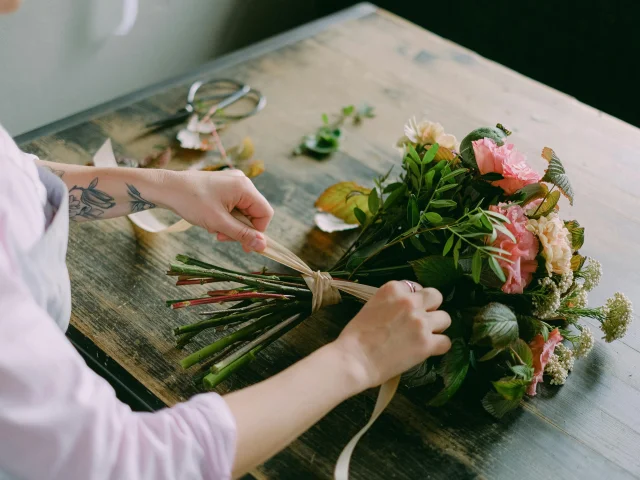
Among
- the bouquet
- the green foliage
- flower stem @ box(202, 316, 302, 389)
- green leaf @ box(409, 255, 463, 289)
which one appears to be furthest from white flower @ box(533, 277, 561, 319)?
the green foliage

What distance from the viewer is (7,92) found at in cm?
168

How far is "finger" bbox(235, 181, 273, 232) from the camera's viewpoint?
92cm

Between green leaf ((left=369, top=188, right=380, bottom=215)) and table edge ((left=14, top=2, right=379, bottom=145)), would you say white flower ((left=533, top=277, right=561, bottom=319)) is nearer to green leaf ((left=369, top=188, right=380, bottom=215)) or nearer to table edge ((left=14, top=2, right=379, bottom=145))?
green leaf ((left=369, top=188, right=380, bottom=215))

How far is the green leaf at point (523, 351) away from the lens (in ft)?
2.64

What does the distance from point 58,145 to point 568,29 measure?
176 cm

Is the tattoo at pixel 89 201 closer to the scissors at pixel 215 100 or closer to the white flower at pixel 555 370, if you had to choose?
the scissors at pixel 215 100

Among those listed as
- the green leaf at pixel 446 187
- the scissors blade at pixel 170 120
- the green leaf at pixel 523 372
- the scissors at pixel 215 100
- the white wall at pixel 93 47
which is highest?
the green leaf at pixel 446 187

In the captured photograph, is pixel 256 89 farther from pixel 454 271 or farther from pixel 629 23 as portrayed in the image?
pixel 629 23

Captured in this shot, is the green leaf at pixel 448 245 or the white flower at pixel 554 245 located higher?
the white flower at pixel 554 245

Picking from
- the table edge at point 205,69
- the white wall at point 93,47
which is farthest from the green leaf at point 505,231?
the white wall at point 93,47

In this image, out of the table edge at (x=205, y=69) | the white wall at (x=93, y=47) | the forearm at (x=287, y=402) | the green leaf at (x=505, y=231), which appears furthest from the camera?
the white wall at (x=93, y=47)

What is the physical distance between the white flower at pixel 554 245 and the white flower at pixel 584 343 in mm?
112

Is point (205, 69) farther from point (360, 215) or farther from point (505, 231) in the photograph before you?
point (505, 231)

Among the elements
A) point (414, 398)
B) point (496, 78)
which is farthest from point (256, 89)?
point (414, 398)
